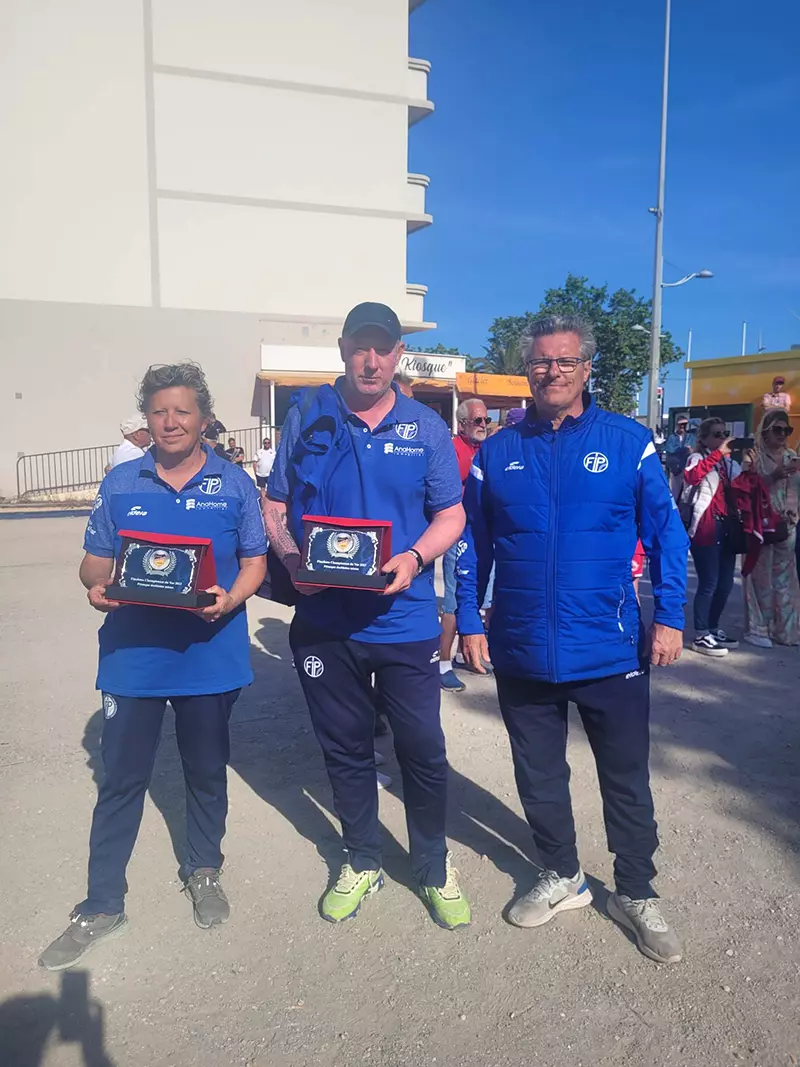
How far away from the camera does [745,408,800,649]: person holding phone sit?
21.8 ft

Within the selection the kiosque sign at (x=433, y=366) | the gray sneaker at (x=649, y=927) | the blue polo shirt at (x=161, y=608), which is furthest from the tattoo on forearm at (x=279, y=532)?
the kiosque sign at (x=433, y=366)

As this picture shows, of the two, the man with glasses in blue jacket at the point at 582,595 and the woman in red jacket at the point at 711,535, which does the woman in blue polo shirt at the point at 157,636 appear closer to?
the man with glasses in blue jacket at the point at 582,595

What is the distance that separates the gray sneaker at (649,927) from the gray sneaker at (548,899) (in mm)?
131

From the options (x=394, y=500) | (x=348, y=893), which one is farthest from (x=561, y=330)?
(x=348, y=893)

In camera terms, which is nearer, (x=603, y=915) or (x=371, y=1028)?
(x=371, y=1028)

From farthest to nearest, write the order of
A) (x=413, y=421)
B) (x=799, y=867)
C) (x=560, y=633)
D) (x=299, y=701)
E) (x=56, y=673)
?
(x=56, y=673) → (x=299, y=701) → (x=799, y=867) → (x=413, y=421) → (x=560, y=633)

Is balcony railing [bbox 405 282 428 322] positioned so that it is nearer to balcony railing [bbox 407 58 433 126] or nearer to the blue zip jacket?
balcony railing [bbox 407 58 433 126]

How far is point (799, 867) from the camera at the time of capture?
331cm

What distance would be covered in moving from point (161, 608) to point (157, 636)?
0.11 m

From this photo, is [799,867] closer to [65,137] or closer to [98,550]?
[98,550]

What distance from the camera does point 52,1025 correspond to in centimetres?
247

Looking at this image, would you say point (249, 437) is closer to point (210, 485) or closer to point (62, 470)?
point (62, 470)

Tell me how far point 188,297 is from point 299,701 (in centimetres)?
2277

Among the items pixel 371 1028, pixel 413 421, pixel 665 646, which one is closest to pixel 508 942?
pixel 371 1028
